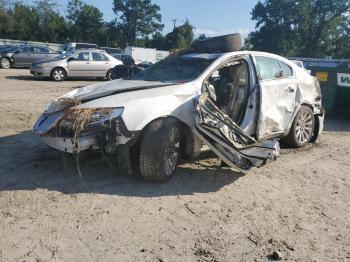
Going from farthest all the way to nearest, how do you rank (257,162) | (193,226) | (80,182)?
(257,162)
(80,182)
(193,226)

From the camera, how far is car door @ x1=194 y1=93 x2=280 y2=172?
505 centimetres

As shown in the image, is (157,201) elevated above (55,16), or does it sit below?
below

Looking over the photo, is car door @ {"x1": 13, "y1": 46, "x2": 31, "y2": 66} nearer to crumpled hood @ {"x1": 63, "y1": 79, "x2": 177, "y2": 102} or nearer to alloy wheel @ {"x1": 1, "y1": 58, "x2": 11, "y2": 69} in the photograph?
alloy wheel @ {"x1": 1, "y1": 58, "x2": 11, "y2": 69}

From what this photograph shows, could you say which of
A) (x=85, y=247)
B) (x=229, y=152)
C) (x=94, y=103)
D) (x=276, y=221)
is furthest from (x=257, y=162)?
(x=85, y=247)

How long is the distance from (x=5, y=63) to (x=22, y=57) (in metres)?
1.14

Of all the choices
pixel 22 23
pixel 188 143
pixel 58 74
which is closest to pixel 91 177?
pixel 188 143

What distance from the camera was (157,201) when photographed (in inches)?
184

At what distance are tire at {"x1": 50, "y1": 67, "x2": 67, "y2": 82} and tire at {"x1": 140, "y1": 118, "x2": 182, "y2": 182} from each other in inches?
571

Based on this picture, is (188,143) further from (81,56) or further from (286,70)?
(81,56)

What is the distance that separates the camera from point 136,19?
3548 inches

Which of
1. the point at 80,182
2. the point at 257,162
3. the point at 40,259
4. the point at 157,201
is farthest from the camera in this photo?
the point at 257,162

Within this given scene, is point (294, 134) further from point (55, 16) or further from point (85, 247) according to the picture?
point (55, 16)

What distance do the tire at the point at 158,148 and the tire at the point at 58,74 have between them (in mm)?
14498

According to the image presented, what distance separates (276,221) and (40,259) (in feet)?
7.58
